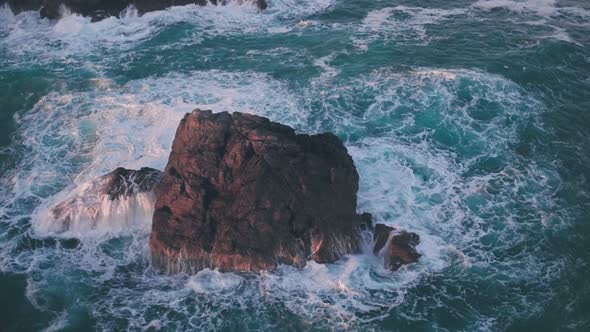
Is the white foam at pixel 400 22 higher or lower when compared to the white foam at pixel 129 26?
lower

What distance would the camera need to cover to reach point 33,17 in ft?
177

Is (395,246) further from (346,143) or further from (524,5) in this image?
(524,5)

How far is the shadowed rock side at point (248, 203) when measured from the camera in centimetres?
2834

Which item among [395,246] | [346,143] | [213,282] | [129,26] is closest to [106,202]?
[213,282]

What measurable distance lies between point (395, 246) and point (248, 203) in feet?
25.2

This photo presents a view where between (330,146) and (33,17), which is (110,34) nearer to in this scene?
(33,17)

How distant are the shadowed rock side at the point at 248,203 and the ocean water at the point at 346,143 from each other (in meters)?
1.09

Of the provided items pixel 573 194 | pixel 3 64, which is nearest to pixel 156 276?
pixel 573 194

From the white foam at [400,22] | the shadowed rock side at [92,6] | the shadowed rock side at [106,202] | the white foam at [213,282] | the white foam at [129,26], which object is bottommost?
the white foam at [213,282]

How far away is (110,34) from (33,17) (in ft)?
28.5

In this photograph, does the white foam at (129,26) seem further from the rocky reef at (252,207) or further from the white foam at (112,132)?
the rocky reef at (252,207)

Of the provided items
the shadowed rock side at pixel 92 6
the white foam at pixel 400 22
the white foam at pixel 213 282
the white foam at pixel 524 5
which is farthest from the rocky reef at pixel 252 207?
the white foam at pixel 524 5

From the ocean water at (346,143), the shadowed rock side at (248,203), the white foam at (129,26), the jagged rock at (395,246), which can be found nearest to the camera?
the ocean water at (346,143)

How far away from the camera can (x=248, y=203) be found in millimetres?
28516
